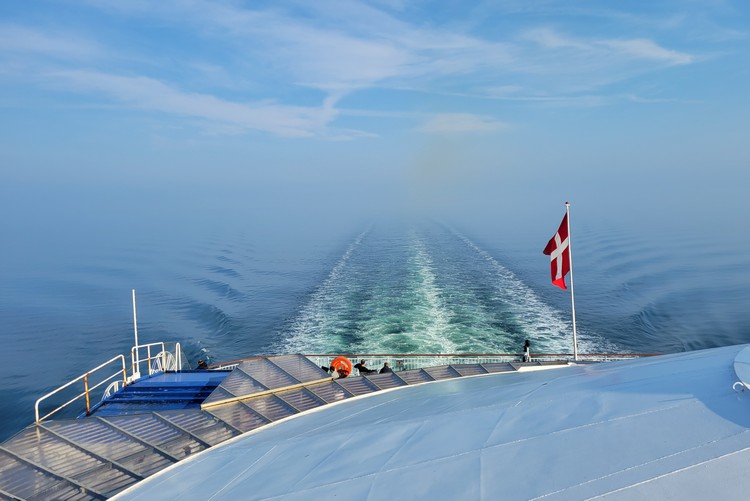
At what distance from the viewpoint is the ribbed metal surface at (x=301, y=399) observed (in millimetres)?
8969

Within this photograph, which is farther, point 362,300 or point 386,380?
point 362,300

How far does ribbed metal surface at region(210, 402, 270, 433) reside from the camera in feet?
26.5

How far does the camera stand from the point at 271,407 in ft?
28.9

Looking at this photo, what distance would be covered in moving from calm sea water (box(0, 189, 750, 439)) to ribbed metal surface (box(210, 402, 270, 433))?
11766mm

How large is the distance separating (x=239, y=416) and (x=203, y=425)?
63cm

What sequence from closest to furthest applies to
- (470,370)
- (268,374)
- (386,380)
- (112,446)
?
(112,446) < (268,374) < (386,380) < (470,370)

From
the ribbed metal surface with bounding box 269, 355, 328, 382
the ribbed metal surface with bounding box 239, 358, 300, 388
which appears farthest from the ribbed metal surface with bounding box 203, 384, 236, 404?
the ribbed metal surface with bounding box 269, 355, 328, 382

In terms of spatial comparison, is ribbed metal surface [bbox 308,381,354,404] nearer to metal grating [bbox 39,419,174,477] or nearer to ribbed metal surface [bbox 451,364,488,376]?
ribbed metal surface [bbox 451,364,488,376]

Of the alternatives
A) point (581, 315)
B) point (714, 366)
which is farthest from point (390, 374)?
point (581, 315)

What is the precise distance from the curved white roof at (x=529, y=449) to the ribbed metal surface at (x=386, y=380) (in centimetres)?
296

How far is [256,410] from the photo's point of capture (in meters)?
8.60

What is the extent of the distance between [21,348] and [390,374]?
21665mm

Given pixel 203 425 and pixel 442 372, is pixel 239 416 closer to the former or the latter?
pixel 203 425

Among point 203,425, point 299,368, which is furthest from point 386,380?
point 203,425
